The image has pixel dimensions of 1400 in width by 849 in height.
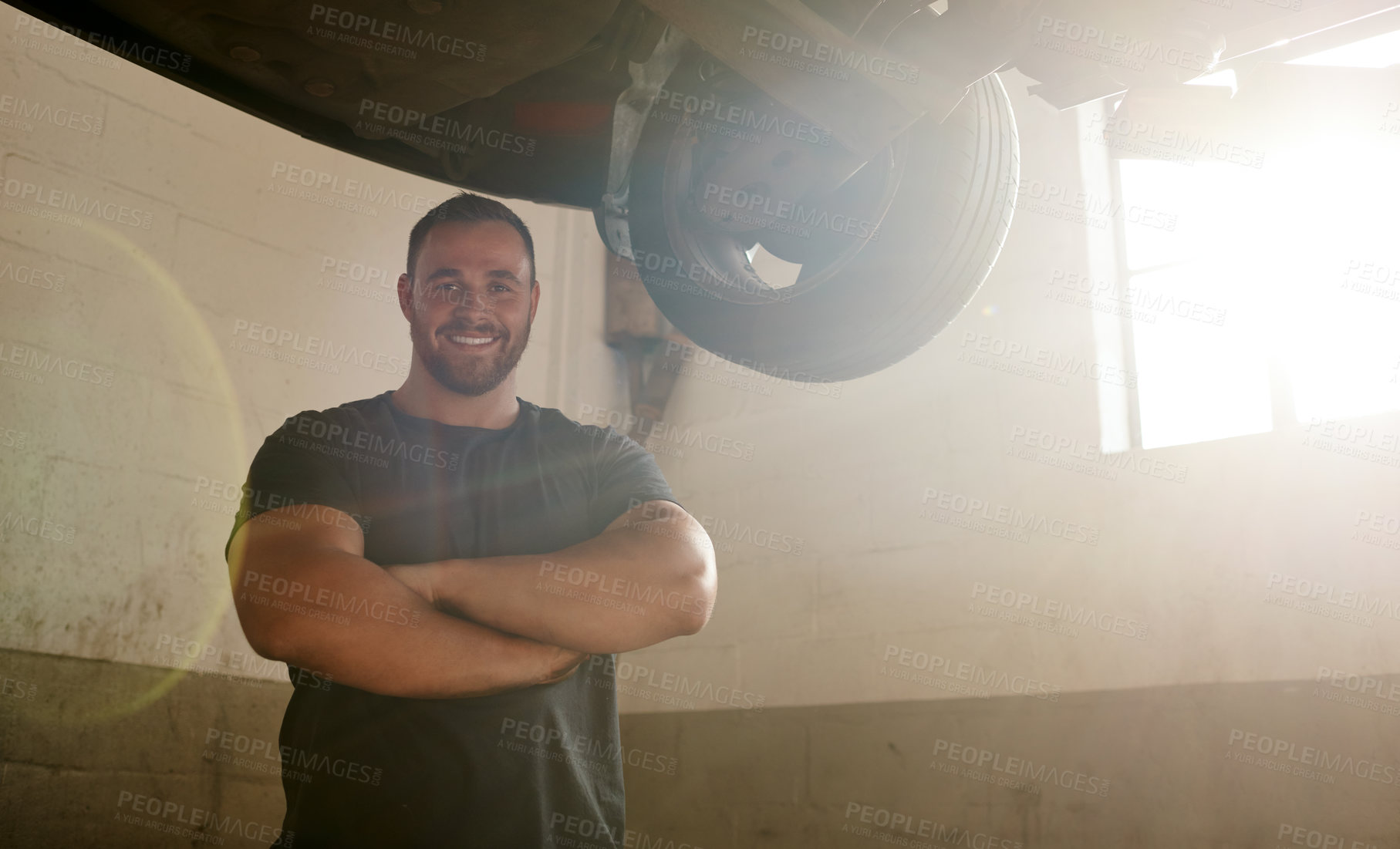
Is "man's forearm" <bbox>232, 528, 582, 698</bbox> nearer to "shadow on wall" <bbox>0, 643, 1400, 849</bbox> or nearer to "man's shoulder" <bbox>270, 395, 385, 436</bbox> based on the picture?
"man's shoulder" <bbox>270, 395, 385, 436</bbox>

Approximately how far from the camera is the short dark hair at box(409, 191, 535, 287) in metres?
2.06

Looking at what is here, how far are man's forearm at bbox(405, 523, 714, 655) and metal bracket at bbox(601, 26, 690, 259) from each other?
25.4 inches

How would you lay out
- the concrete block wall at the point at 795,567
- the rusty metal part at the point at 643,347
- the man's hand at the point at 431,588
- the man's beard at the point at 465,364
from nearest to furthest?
the man's hand at the point at 431,588 < the man's beard at the point at 465,364 < the concrete block wall at the point at 795,567 < the rusty metal part at the point at 643,347

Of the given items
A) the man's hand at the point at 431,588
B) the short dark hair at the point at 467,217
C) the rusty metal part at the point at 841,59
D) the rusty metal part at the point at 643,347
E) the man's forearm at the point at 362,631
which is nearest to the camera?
the rusty metal part at the point at 841,59

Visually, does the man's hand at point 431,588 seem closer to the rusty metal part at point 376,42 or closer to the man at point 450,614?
the man at point 450,614

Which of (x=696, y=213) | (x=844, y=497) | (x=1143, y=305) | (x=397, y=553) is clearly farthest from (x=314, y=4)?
(x=1143, y=305)

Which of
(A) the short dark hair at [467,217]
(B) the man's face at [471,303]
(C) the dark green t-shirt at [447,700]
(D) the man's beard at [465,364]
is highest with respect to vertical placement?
(A) the short dark hair at [467,217]

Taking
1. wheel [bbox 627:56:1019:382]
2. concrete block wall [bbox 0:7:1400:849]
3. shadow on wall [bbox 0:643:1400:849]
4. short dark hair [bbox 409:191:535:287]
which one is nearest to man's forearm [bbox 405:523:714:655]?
wheel [bbox 627:56:1019:382]

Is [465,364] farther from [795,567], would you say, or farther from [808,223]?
[795,567]

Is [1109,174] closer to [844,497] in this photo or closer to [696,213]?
[844,497]

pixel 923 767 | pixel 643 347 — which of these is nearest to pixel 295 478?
Result: pixel 923 767

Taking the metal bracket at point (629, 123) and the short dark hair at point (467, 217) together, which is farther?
the short dark hair at point (467, 217)

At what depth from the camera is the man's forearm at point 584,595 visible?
59.4 inches

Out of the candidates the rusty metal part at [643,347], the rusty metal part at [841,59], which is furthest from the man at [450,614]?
the rusty metal part at [643,347]
